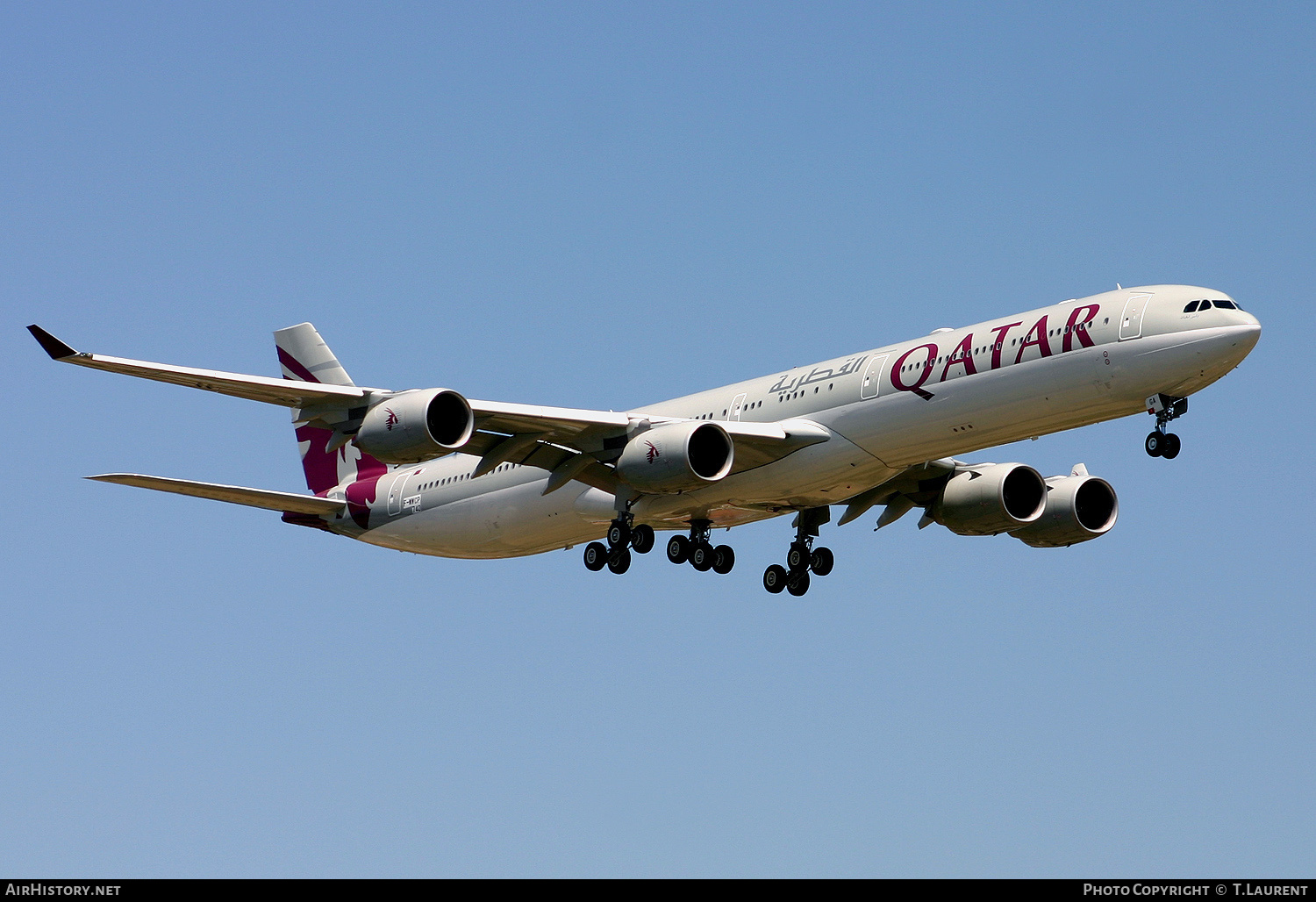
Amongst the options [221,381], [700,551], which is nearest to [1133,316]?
[700,551]

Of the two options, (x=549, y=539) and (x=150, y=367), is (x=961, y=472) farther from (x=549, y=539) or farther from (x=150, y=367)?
(x=150, y=367)

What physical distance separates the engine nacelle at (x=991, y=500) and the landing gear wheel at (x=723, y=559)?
5.66 m

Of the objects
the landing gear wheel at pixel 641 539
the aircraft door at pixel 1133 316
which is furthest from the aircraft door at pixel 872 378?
the landing gear wheel at pixel 641 539

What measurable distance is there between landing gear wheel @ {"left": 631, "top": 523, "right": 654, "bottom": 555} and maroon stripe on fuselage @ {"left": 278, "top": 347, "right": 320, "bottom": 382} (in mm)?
15088

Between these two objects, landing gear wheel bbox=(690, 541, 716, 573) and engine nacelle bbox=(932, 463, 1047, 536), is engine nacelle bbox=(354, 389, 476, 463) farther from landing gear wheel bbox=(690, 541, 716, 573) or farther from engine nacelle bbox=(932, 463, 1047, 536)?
engine nacelle bbox=(932, 463, 1047, 536)

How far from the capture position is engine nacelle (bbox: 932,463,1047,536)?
1753 inches

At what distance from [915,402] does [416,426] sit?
11.3m

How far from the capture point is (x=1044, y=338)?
3700cm

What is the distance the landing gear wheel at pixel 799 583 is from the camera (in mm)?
46250

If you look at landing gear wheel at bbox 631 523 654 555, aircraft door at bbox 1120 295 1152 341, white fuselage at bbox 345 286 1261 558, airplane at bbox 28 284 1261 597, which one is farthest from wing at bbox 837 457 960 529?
aircraft door at bbox 1120 295 1152 341

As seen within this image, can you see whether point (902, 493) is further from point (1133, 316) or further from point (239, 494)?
point (239, 494)

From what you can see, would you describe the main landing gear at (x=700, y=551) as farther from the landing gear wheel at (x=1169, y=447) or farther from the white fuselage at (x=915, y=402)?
the landing gear wheel at (x=1169, y=447)

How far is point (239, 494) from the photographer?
45.3 meters

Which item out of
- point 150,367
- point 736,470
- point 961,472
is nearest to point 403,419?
point 150,367
